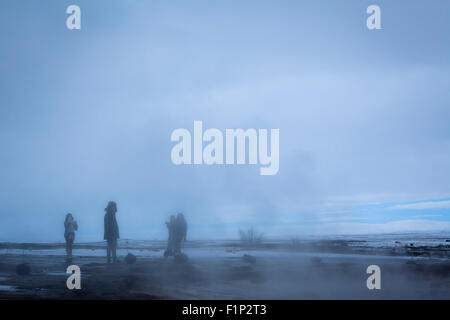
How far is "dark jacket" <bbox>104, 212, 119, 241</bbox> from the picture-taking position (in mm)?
11802

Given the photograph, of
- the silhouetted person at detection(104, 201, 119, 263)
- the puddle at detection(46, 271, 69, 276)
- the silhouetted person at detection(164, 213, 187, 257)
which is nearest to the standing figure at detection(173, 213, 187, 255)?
the silhouetted person at detection(164, 213, 187, 257)

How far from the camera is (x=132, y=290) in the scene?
8.21 m

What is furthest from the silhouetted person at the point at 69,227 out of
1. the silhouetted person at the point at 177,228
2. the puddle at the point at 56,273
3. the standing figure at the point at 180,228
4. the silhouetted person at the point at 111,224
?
the standing figure at the point at 180,228

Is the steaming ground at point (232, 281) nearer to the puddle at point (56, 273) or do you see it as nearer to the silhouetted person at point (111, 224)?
the puddle at point (56, 273)

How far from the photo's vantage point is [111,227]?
39.2 feet

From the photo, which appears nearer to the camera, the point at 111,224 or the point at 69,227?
the point at 111,224

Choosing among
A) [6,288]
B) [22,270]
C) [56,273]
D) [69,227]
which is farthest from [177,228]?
[6,288]

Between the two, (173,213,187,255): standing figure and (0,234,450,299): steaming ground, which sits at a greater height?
(173,213,187,255): standing figure

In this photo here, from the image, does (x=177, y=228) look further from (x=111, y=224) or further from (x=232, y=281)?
(x=232, y=281)

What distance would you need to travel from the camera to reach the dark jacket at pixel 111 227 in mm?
11802

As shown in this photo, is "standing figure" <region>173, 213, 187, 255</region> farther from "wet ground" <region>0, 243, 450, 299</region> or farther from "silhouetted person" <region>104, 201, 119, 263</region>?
"silhouetted person" <region>104, 201, 119, 263</region>
